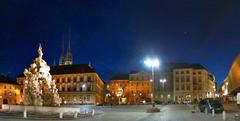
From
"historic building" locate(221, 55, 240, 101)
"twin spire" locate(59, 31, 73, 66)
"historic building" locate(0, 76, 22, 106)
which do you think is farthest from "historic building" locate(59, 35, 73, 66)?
"historic building" locate(221, 55, 240, 101)

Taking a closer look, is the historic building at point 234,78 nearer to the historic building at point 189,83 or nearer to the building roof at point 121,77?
the historic building at point 189,83

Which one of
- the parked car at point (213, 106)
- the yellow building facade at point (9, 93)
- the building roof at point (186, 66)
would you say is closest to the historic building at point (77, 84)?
the yellow building facade at point (9, 93)

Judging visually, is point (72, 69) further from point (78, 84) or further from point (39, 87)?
point (39, 87)

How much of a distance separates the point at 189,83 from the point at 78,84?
45060mm

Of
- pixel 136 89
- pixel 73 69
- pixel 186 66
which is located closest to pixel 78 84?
pixel 73 69

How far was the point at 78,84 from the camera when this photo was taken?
146625 millimetres

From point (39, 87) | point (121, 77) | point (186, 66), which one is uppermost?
point (186, 66)

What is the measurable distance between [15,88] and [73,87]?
21.8 metres

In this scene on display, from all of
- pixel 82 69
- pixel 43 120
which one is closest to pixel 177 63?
pixel 82 69

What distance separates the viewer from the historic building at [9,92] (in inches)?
5118

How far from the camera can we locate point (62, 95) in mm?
146875

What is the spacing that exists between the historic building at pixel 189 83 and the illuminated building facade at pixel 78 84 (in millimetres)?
33210

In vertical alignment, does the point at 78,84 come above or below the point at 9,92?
above

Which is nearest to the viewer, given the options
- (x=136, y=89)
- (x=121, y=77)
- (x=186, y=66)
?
(x=186, y=66)
